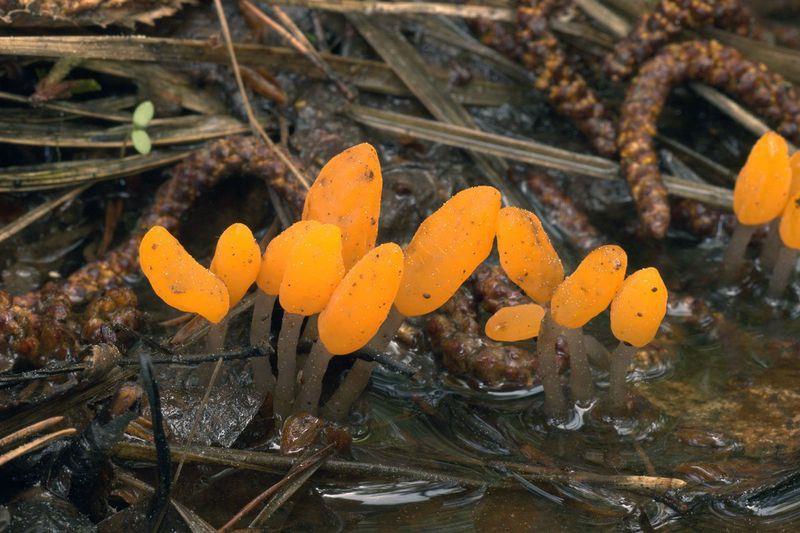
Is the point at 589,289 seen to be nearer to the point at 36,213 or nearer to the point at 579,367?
the point at 579,367

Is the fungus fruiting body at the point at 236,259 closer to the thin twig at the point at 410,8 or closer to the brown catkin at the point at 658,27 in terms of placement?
the thin twig at the point at 410,8

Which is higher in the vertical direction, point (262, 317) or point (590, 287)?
point (590, 287)

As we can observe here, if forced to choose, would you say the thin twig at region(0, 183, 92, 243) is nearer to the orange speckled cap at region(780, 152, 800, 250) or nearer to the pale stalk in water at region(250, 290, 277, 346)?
the pale stalk in water at region(250, 290, 277, 346)

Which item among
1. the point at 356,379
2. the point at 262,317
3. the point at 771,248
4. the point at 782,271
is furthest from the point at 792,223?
the point at 262,317

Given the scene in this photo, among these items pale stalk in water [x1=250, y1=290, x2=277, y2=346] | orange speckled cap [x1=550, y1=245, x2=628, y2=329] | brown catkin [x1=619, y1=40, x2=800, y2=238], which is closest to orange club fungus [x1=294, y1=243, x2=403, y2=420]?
pale stalk in water [x1=250, y1=290, x2=277, y2=346]

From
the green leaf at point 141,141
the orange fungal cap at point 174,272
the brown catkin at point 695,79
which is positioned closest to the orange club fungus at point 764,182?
the brown catkin at point 695,79

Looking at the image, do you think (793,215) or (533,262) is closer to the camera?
(533,262)
